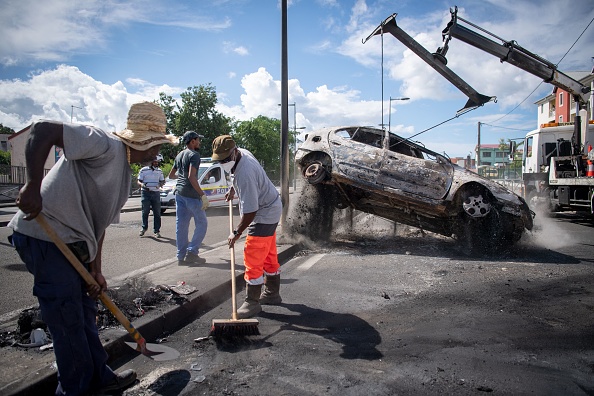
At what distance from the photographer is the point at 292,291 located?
4.53 metres

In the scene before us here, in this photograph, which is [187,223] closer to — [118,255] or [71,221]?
[118,255]

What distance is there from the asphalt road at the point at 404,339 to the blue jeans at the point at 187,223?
132 cm

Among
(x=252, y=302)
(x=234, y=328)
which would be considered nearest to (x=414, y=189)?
(x=252, y=302)

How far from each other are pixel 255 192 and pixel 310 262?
8.89ft

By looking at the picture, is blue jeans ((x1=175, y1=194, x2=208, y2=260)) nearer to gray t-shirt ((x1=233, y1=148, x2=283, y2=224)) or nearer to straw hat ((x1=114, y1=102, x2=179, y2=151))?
gray t-shirt ((x1=233, y1=148, x2=283, y2=224))

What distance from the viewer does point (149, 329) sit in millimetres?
3227

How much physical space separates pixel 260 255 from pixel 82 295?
171 cm

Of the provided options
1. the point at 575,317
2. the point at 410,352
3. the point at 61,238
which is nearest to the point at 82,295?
the point at 61,238

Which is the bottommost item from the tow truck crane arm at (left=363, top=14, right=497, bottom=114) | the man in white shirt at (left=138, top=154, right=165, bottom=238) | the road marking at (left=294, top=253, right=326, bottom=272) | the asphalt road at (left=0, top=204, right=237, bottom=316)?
the road marking at (left=294, top=253, right=326, bottom=272)

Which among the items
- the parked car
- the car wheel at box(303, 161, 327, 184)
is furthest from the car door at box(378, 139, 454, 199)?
the parked car

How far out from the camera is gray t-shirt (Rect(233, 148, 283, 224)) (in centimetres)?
361

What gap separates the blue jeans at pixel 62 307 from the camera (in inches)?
82.5

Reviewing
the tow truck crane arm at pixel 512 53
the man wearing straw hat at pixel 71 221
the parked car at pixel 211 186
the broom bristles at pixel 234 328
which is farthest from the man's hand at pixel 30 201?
the parked car at pixel 211 186

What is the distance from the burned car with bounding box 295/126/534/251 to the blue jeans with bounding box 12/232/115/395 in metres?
5.02
